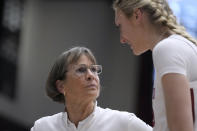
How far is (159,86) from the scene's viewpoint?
2543mm

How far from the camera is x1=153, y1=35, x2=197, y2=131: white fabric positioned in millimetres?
2438

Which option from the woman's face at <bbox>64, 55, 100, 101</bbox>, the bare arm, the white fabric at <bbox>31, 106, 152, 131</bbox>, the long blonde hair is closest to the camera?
the bare arm

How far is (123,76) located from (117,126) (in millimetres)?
5730

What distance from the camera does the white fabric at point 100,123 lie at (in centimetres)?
327

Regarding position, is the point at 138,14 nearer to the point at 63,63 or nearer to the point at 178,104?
the point at 178,104

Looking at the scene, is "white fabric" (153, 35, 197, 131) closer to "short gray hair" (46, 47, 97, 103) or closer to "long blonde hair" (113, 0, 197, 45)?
"long blonde hair" (113, 0, 197, 45)

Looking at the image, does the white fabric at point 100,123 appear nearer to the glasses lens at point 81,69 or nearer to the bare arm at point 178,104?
the glasses lens at point 81,69

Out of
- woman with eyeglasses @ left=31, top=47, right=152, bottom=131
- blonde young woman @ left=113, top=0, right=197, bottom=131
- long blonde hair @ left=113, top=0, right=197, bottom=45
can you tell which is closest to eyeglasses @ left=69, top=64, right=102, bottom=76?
woman with eyeglasses @ left=31, top=47, right=152, bottom=131

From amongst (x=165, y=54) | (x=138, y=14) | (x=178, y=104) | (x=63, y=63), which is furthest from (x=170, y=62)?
(x=63, y=63)

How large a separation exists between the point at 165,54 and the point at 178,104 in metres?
0.20

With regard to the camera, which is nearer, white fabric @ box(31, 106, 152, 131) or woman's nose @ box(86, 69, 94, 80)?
white fabric @ box(31, 106, 152, 131)

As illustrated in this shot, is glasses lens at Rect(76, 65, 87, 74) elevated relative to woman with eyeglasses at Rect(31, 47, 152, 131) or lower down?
elevated

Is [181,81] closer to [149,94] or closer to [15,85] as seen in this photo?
[149,94]

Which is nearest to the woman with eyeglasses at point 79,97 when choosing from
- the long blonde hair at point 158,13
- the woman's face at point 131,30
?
the woman's face at point 131,30
